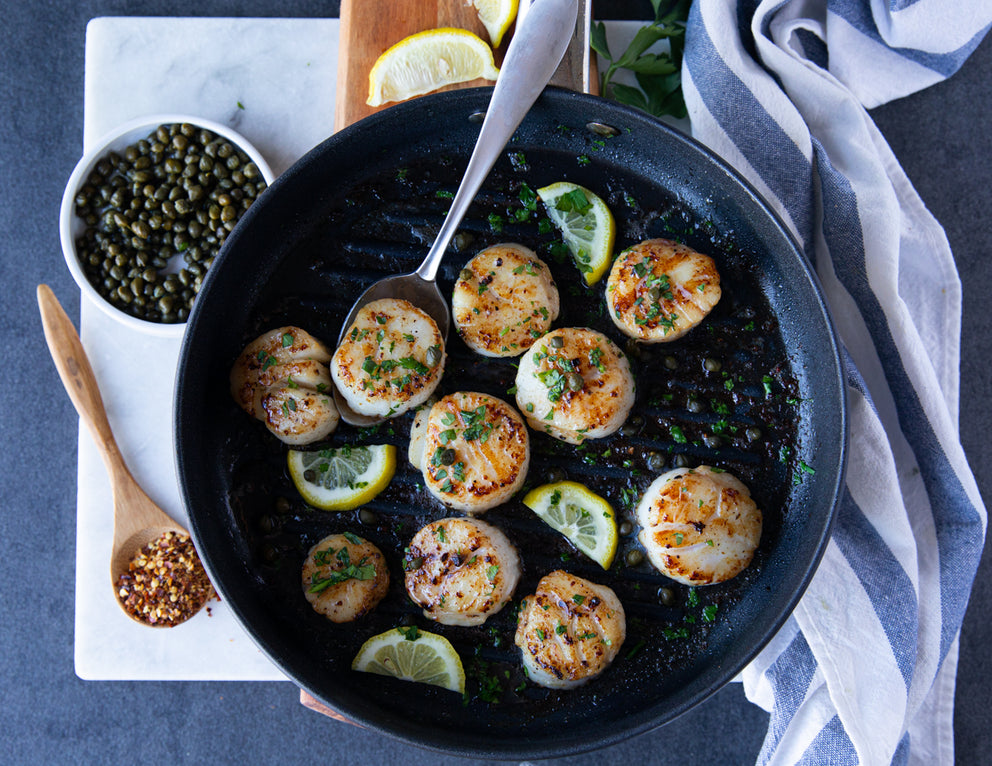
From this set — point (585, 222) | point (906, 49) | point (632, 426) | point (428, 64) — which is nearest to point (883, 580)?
point (632, 426)

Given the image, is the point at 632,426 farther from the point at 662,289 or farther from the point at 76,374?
the point at 76,374

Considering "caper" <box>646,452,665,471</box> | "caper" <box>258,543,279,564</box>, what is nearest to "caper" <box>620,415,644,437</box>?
"caper" <box>646,452,665,471</box>

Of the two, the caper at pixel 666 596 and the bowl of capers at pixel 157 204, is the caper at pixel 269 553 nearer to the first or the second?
the bowl of capers at pixel 157 204

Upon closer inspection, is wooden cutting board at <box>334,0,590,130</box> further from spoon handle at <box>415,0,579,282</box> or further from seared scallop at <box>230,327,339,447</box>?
seared scallop at <box>230,327,339,447</box>

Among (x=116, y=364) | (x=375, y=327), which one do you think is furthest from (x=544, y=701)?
(x=116, y=364)

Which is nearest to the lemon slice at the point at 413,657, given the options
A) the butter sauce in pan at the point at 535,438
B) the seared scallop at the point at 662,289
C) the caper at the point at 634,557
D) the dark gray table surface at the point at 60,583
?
the butter sauce in pan at the point at 535,438

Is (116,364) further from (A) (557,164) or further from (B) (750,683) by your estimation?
(B) (750,683)
